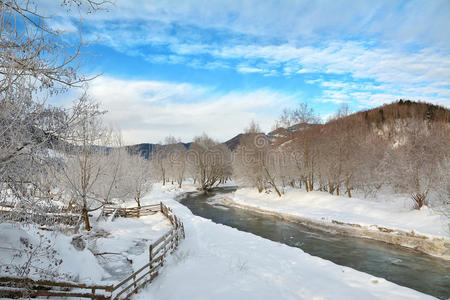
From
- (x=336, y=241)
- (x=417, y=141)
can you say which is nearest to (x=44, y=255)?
(x=336, y=241)

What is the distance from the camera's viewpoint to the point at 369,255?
14867 mm

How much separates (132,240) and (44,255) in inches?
329

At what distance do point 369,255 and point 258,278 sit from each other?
8798mm

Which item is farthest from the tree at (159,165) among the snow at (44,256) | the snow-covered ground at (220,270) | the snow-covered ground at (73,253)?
the snow at (44,256)

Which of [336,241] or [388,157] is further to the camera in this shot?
[388,157]

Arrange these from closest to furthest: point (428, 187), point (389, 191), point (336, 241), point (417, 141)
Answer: point (336, 241)
point (428, 187)
point (417, 141)
point (389, 191)

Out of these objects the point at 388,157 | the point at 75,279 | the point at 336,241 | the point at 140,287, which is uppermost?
the point at 388,157

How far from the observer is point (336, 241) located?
57.9ft

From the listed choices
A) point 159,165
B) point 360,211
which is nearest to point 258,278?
point 360,211

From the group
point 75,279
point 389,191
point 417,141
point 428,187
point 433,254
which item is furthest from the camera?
point 389,191

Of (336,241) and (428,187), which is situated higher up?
(428,187)

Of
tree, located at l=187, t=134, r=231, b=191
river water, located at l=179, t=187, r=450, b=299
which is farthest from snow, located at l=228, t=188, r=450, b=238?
tree, located at l=187, t=134, r=231, b=191

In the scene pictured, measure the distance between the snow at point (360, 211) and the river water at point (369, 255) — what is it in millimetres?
2147

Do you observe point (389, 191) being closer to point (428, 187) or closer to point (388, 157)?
point (388, 157)
